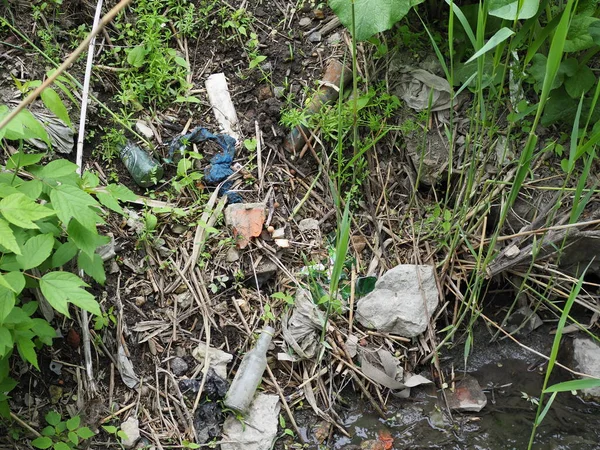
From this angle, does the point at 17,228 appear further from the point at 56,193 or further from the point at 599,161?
the point at 599,161

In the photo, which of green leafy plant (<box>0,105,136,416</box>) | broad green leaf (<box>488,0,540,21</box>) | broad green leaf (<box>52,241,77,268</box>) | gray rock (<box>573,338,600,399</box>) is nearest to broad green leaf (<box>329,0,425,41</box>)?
broad green leaf (<box>488,0,540,21</box>)

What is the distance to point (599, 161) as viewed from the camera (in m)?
2.47

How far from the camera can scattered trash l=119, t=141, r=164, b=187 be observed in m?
2.36

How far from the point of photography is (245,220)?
2381 millimetres

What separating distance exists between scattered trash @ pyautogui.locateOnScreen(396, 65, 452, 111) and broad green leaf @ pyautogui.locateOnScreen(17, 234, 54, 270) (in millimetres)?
1584

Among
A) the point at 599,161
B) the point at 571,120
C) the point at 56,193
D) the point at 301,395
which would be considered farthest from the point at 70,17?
the point at 599,161

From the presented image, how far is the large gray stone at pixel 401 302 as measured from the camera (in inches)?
91.5

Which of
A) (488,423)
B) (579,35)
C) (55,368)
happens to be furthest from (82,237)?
(579,35)

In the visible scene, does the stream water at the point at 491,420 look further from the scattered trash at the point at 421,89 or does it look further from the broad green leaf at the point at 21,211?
the broad green leaf at the point at 21,211

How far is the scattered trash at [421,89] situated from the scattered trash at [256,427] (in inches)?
53.0

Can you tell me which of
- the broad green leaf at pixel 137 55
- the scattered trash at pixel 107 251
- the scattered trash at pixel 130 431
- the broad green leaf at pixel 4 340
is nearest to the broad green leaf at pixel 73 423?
the scattered trash at pixel 130 431

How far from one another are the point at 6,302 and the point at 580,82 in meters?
2.14

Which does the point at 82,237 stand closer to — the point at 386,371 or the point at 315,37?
the point at 386,371

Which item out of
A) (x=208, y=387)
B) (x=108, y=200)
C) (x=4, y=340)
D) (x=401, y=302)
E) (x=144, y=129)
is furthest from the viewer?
(x=144, y=129)
